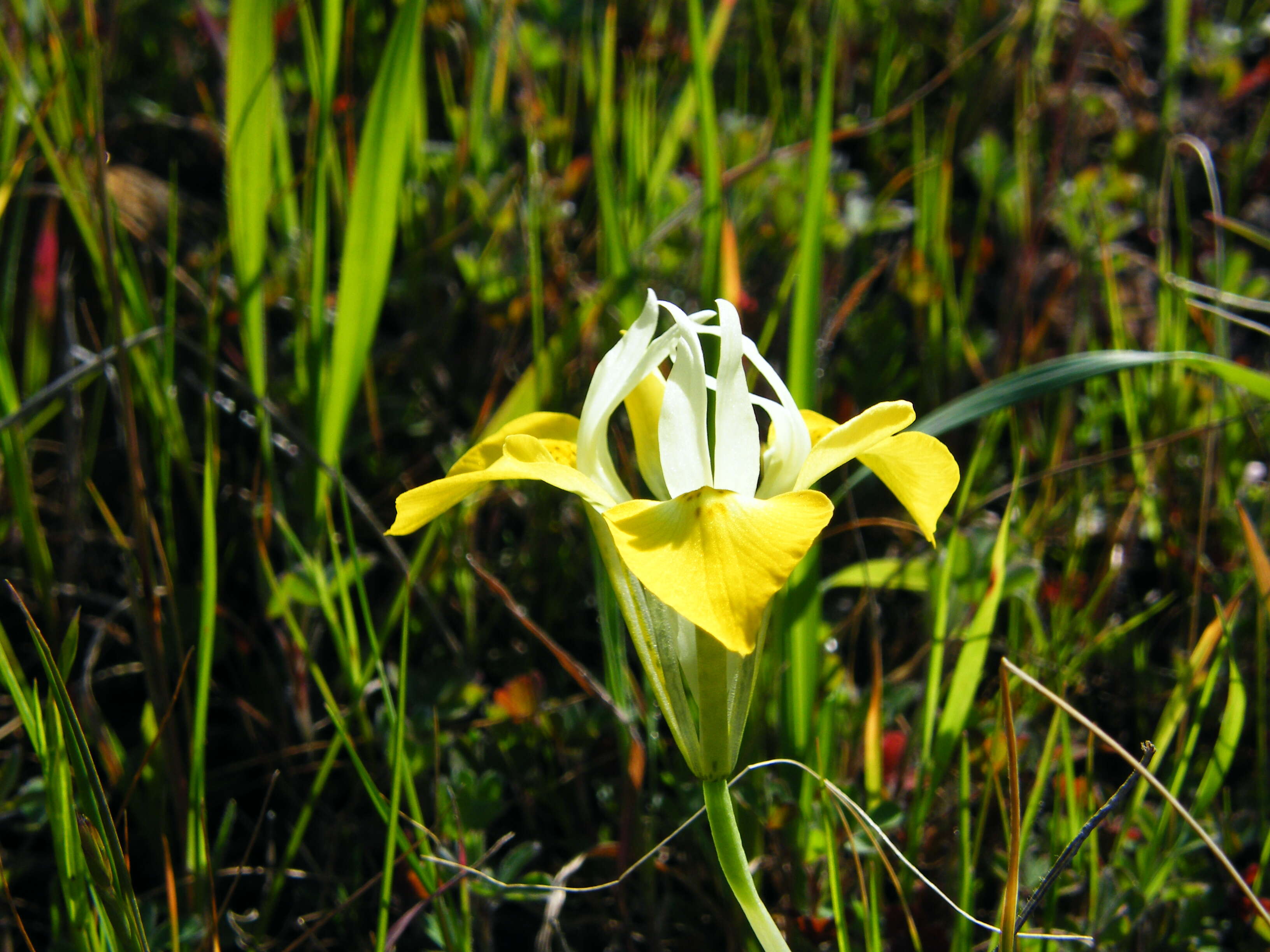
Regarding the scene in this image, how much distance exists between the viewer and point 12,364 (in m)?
2.13

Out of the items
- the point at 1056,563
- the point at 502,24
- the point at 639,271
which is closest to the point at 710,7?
the point at 502,24

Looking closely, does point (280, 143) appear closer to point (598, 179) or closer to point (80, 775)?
point (598, 179)

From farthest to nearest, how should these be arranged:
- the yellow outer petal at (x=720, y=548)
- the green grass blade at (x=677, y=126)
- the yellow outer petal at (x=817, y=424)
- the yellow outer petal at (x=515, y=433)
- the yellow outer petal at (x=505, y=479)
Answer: the green grass blade at (x=677, y=126) < the yellow outer petal at (x=817, y=424) < the yellow outer petal at (x=515, y=433) < the yellow outer petal at (x=505, y=479) < the yellow outer petal at (x=720, y=548)

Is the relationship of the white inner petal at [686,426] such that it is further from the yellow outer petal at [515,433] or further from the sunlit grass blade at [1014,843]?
the sunlit grass blade at [1014,843]

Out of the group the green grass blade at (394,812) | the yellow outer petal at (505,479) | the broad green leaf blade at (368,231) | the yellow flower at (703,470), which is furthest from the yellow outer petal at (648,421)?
the broad green leaf blade at (368,231)

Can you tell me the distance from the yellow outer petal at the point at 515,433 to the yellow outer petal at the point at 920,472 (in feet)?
1.06

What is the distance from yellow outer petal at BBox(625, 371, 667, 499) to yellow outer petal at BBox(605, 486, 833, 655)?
217 mm

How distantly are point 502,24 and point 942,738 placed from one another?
80.8 inches

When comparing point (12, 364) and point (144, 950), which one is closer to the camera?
point (144, 950)

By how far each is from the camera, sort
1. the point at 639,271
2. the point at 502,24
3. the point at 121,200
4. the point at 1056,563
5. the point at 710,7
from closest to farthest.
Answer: the point at 639,271, the point at 1056,563, the point at 121,200, the point at 502,24, the point at 710,7

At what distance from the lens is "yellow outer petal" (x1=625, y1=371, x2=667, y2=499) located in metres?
1.06

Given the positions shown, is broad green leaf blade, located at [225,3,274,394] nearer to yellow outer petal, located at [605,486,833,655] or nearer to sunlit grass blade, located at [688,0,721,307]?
sunlit grass blade, located at [688,0,721,307]

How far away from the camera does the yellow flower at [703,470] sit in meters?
0.77

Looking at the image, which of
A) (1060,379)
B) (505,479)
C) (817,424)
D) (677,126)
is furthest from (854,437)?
(677,126)
